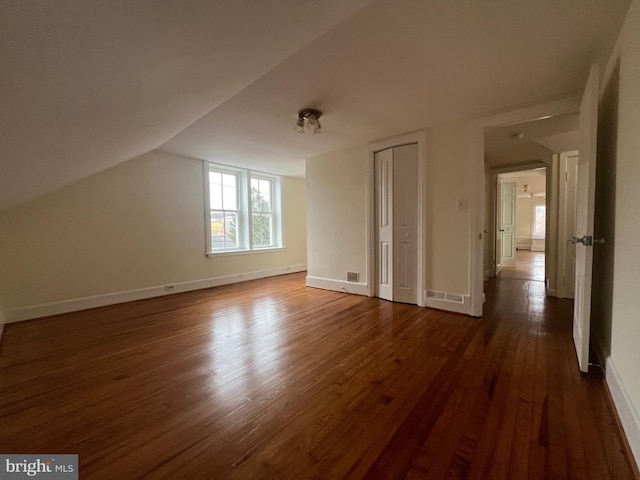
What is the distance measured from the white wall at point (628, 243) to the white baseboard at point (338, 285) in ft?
8.74

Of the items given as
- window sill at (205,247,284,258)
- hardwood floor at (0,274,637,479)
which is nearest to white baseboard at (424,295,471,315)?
hardwood floor at (0,274,637,479)

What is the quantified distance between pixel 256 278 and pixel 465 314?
156 inches

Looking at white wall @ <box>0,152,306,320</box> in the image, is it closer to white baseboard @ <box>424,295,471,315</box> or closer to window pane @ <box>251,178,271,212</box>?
window pane @ <box>251,178,271,212</box>

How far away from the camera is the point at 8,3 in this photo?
64 cm

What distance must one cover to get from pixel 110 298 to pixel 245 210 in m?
2.63

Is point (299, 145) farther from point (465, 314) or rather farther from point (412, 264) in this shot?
point (465, 314)

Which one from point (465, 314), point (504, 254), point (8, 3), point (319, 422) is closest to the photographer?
point (8, 3)

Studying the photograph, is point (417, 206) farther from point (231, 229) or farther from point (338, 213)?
point (231, 229)

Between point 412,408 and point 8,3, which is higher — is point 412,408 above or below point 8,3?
below

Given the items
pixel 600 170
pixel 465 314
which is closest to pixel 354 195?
pixel 465 314

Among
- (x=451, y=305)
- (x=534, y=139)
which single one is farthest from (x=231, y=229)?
(x=534, y=139)

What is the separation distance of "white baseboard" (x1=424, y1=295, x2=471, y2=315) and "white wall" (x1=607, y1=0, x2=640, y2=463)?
1.39 m

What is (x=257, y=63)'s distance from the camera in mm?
1742

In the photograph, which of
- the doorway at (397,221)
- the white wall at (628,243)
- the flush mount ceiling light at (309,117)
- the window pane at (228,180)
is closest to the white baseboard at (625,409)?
the white wall at (628,243)
